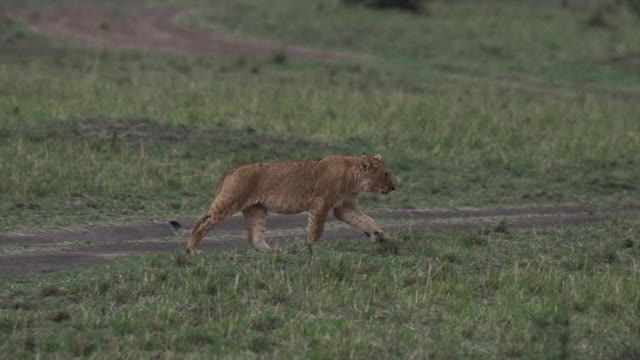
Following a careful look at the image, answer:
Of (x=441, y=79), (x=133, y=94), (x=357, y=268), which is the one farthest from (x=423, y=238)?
(x=441, y=79)

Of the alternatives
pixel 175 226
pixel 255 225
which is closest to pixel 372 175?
pixel 255 225

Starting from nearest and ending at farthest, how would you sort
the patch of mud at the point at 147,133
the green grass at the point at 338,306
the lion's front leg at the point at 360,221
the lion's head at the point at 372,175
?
the green grass at the point at 338,306 < the lion's front leg at the point at 360,221 < the lion's head at the point at 372,175 < the patch of mud at the point at 147,133

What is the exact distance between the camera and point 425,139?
1912 centimetres

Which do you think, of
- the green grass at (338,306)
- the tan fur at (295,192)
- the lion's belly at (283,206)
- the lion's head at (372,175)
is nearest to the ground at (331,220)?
the green grass at (338,306)

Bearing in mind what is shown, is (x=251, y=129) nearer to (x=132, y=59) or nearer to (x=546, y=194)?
(x=546, y=194)

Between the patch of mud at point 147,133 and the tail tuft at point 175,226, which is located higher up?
the tail tuft at point 175,226

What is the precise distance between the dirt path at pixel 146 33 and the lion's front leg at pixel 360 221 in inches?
684

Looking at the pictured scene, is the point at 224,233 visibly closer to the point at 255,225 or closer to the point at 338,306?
the point at 255,225

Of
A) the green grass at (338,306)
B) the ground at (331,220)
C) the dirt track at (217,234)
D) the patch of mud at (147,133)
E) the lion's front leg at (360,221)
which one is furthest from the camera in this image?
the patch of mud at (147,133)

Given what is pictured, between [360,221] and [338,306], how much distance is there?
2.52 meters

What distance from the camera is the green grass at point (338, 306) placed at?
8.59 meters

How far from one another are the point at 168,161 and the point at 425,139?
4.01 meters

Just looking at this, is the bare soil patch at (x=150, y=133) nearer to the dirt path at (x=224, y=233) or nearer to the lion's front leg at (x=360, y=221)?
the dirt path at (x=224, y=233)

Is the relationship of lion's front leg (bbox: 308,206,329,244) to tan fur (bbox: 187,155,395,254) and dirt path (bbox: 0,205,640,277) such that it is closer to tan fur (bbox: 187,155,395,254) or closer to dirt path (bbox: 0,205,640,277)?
tan fur (bbox: 187,155,395,254)
